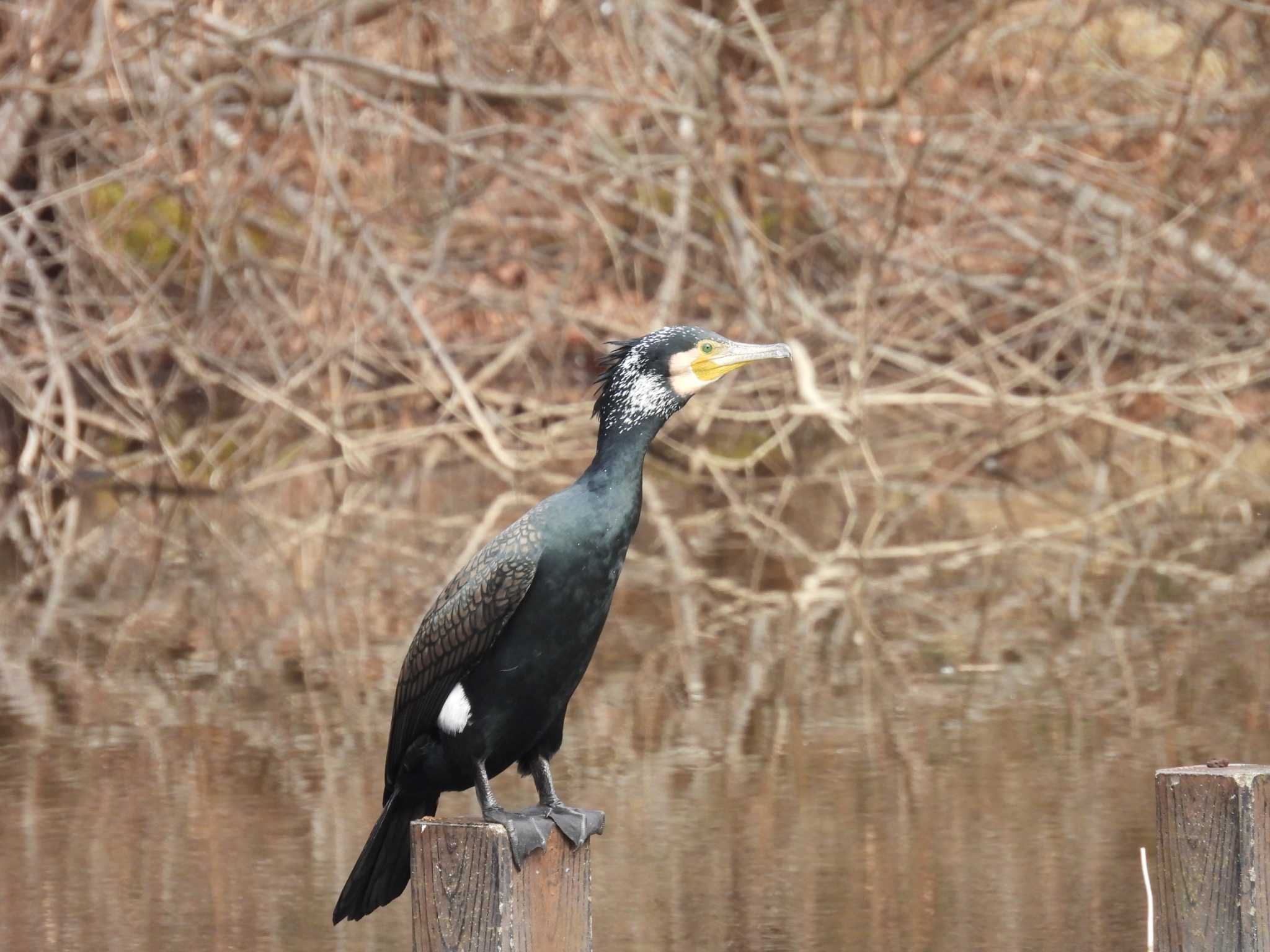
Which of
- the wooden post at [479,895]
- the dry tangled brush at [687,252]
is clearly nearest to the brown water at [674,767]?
the wooden post at [479,895]

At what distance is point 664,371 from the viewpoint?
3.34m

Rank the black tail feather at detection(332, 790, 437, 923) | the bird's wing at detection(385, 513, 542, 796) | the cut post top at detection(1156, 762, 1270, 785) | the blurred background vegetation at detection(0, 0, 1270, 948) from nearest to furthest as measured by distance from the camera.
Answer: the cut post top at detection(1156, 762, 1270, 785) → the bird's wing at detection(385, 513, 542, 796) → the black tail feather at detection(332, 790, 437, 923) → the blurred background vegetation at detection(0, 0, 1270, 948)

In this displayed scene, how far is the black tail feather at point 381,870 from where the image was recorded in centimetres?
331

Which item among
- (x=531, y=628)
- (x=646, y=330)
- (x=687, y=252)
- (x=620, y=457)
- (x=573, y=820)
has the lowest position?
(x=573, y=820)

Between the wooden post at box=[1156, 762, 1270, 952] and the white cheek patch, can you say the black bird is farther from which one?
the wooden post at box=[1156, 762, 1270, 952]

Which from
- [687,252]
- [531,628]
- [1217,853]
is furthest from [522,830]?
[687,252]

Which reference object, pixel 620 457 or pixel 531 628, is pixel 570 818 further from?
pixel 620 457

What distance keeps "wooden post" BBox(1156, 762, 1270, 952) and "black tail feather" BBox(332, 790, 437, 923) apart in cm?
124

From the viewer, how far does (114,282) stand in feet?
40.1

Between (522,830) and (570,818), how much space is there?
17 centimetres

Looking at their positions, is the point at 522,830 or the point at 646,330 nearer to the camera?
the point at 522,830

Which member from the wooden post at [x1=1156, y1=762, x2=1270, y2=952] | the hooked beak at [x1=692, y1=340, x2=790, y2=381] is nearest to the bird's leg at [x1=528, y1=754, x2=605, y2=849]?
the hooked beak at [x1=692, y1=340, x2=790, y2=381]

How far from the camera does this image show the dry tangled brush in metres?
9.88

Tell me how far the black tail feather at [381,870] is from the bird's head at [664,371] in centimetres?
77
